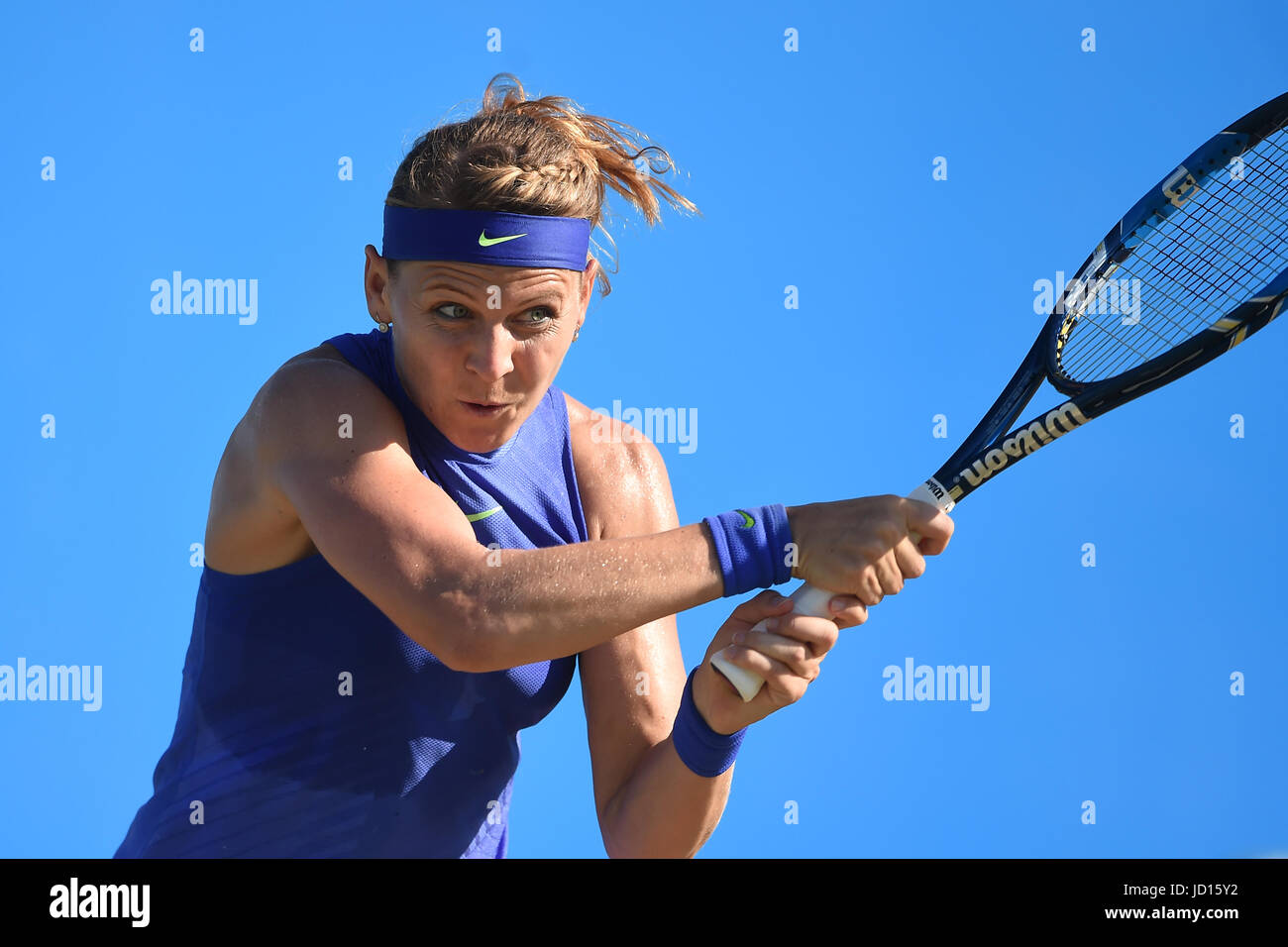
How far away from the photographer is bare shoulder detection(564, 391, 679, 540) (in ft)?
10.2

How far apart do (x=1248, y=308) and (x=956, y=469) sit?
1.92 ft

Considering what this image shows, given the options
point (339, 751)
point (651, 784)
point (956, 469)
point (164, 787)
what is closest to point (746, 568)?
point (956, 469)

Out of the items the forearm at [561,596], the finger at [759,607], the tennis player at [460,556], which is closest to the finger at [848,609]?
the tennis player at [460,556]

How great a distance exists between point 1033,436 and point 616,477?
86 cm

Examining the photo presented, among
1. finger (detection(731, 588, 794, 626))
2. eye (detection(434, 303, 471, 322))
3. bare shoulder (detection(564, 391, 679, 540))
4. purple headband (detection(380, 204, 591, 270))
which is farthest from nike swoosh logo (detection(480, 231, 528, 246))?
finger (detection(731, 588, 794, 626))

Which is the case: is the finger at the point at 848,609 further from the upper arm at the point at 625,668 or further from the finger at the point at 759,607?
the upper arm at the point at 625,668

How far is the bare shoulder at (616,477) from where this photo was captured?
3098mm

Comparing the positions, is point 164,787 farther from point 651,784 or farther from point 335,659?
point 651,784

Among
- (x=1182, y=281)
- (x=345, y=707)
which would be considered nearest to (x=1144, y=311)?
(x=1182, y=281)

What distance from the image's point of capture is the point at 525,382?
280 cm

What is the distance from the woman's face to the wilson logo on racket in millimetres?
843

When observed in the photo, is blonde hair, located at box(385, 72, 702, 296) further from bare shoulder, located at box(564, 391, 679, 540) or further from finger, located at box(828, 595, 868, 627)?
finger, located at box(828, 595, 868, 627)

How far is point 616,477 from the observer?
3135mm

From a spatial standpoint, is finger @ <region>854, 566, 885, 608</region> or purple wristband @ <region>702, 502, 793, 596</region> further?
finger @ <region>854, 566, 885, 608</region>
